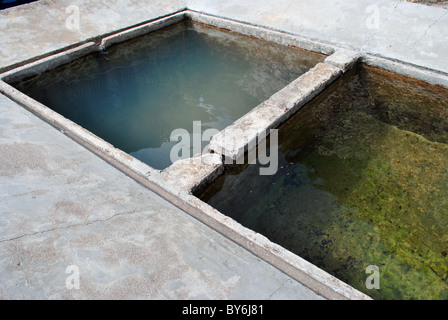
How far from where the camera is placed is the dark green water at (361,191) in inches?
115

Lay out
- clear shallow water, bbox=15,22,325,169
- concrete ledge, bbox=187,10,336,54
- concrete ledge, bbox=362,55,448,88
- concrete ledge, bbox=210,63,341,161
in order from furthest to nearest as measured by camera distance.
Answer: concrete ledge, bbox=187,10,336,54 < concrete ledge, bbox=362,55,448,88 < clear shallow water, bbox=15,22,325,169 < concrete ledge, bbox=210,63,341,161

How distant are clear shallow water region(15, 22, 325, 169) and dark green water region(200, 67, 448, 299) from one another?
938 millimetres

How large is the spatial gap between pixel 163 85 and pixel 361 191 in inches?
122

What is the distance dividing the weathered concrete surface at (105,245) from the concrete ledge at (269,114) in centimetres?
84

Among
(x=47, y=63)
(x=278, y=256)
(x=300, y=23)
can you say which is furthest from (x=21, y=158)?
(x=300, y=23)

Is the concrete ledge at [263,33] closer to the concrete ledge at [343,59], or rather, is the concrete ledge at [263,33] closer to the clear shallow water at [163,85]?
the clear shallow water at [163,85]

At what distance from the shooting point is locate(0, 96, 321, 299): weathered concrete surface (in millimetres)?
2094

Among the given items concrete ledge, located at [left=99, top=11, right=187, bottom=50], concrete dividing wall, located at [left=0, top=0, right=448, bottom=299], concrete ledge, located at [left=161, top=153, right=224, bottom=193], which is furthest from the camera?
concrete ledge, located at [left=99, top=11, right=187, bottom=50]

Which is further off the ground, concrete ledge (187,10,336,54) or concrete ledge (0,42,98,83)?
concrete ledge (187,10,336,54)

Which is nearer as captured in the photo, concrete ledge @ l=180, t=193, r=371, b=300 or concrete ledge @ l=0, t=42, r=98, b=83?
concrete ledge @ l=180, t=193, r=371, b=300

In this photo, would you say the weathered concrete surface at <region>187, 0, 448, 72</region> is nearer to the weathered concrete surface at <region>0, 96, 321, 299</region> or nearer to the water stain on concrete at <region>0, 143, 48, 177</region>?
the weathered concrete surface at <region>0, 96, 321, 299</region>

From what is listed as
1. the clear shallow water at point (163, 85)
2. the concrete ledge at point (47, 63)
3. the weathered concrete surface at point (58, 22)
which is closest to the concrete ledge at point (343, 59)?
the clear shallow water at point (163, 85)

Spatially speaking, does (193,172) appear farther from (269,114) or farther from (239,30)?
(239,30)

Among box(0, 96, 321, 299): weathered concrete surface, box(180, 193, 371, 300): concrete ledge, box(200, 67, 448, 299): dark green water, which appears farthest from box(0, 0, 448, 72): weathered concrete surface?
box(180, 193, 371, 300): concrete ledge
